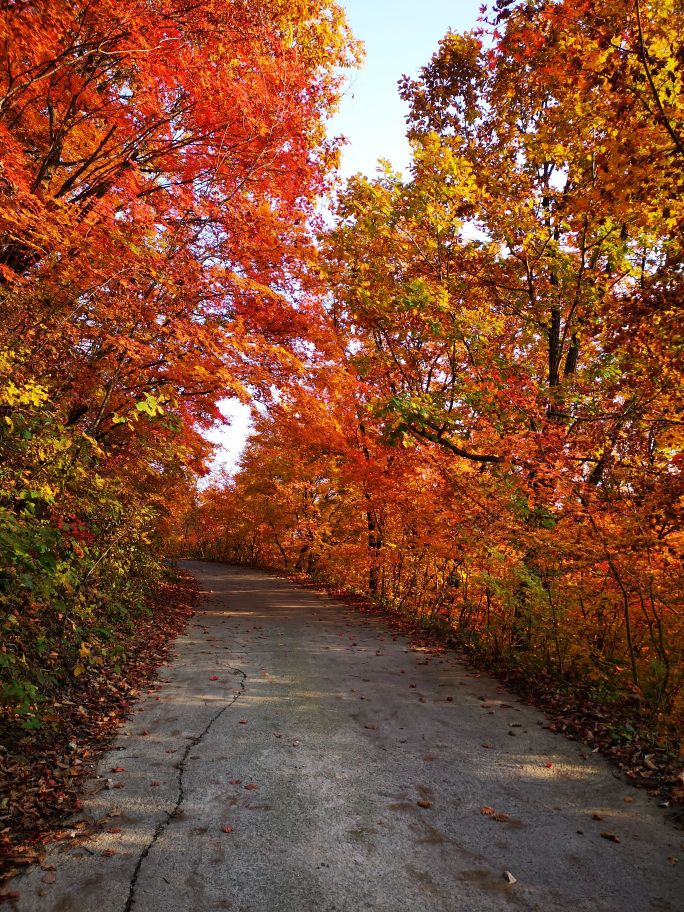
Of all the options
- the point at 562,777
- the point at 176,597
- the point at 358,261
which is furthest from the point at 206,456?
the point at 562,777

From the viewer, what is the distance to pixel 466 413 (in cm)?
857

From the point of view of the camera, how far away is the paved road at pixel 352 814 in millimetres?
2914

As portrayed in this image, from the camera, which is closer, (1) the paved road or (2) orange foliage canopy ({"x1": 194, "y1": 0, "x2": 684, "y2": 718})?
(1) the paved road

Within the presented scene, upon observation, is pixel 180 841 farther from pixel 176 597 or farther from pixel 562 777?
pixel 176 597

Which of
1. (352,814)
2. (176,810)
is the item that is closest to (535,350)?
(352,814)

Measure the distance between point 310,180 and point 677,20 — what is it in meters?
5.59

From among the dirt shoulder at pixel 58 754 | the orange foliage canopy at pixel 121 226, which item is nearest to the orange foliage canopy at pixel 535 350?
the orange foliage canopy at pixel 121 226

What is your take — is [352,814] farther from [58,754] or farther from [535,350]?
[535,350]

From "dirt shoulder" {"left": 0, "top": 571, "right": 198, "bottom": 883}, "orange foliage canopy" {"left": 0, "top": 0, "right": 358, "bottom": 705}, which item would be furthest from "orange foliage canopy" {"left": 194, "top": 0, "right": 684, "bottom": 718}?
"dirt shoulder" {"left": 0, "top": 571, "right": 198, "bottom": 883}

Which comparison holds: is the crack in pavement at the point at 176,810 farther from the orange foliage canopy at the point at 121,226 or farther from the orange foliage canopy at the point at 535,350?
the orange foliage canopy at the point at 535,350

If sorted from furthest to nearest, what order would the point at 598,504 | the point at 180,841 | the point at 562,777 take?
A: the point at 598,504 → the point at 562,777 → the point at 180,841

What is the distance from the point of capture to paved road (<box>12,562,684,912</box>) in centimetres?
291

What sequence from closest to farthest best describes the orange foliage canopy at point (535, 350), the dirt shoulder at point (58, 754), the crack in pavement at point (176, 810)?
the crack in pavement at point (176, 810)
the dirt shoulder at point (58, 754)
the orange foliage canopy at point (535, 350)

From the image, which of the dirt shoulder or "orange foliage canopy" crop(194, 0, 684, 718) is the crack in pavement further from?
"orange foliage canopy" crop(194, 0, 684, 718)
